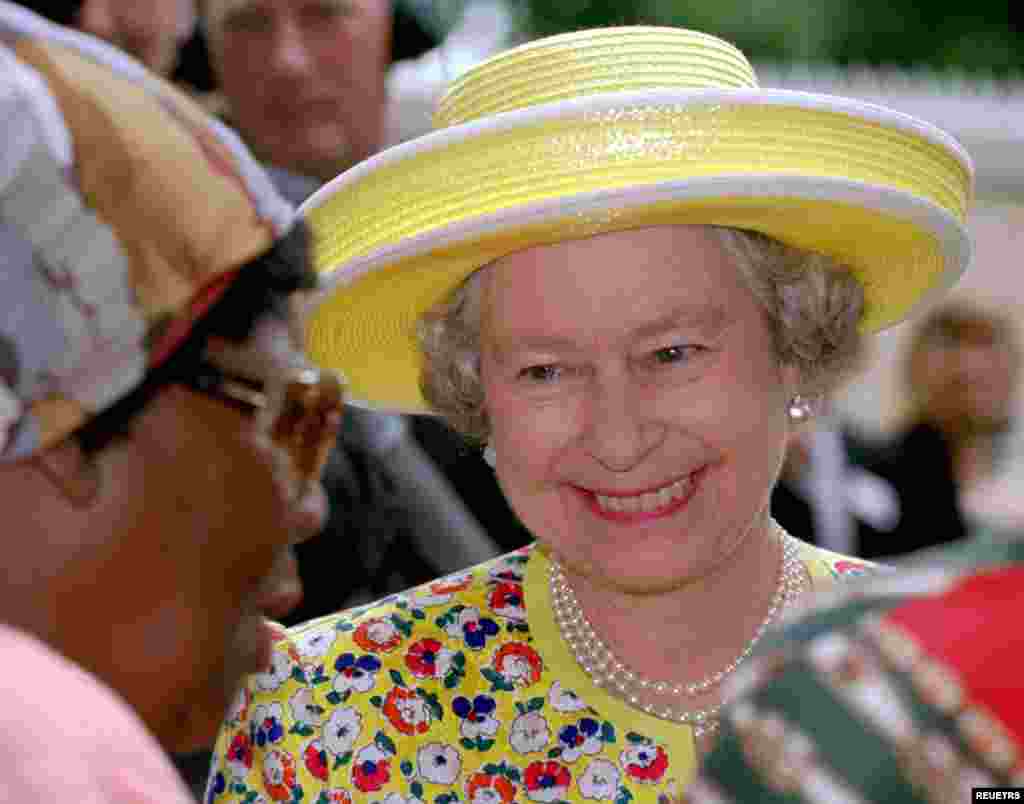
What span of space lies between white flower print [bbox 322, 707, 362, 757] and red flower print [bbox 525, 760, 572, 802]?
0.28 metres

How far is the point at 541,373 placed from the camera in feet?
9.57

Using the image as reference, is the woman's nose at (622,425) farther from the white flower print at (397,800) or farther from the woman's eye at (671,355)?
the white flower print at (397,800)

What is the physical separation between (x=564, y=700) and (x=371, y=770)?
33 cm

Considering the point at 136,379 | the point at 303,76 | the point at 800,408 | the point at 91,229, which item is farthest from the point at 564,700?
the point at 303,76

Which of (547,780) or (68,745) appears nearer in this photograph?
(68,745)

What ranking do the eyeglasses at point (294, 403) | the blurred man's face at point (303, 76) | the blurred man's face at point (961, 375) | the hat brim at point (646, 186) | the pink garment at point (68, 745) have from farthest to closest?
the blurred man's face at point (961, 375) < the blurred man's face at point (303, 76) < the hat brim at point (646, 186) < the eyeglasses at point (294, 403) < the pink garment at point (68, 745)

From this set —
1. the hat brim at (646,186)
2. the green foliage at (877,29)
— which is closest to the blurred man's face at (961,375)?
the hat brim at (646,186)

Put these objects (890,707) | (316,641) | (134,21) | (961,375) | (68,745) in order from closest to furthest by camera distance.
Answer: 1. (890,707)
2. (68,745)
3. (316,641)
4. (134,21)
5. (961,375)

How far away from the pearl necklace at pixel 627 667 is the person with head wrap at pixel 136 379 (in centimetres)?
124

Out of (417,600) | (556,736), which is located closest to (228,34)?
(417,600)

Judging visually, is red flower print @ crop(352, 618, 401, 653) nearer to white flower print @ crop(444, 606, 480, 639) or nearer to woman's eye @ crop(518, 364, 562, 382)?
white flower print @ crop(444, 606, 480, 639)

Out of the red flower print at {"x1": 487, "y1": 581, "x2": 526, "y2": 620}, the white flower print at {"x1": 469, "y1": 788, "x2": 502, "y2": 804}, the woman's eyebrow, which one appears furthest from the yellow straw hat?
the white flower print at {"x1": 469, "y1": 788, "x2": 502, "y2": 804}

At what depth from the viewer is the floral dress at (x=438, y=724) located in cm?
285

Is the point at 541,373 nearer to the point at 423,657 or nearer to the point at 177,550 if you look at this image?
the point at 423,657
